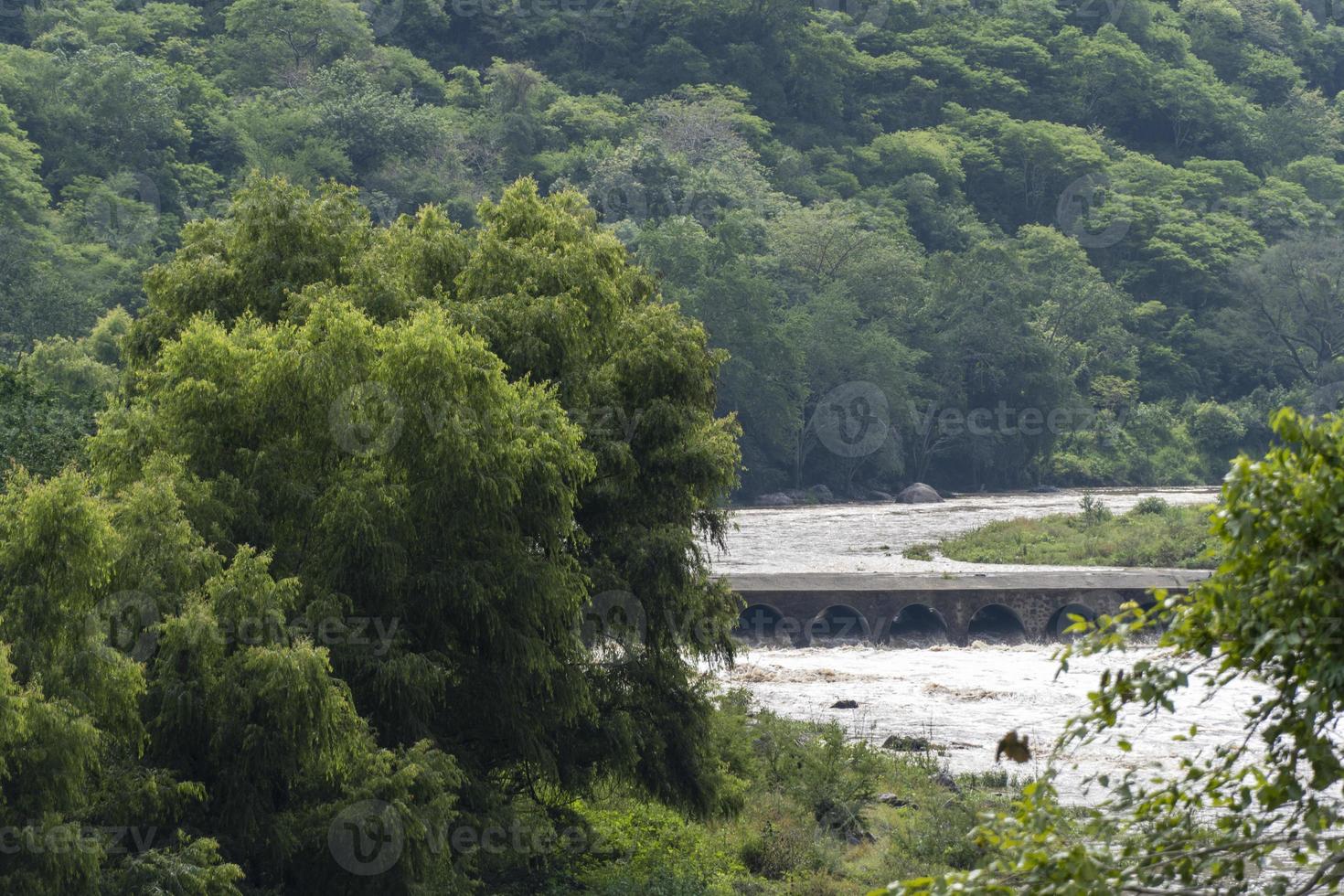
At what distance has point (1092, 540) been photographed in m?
57.8

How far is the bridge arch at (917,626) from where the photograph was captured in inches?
1786

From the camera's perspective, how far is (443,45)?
106m

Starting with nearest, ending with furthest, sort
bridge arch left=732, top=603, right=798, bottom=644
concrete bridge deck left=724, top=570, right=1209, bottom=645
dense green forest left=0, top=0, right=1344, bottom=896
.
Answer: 1. dense green forest left=0, top=0, right=1344, bottom=896
2. bridge arch left=732, top=603, right=798, bottom=644
3. concrete bridge deck left=724, top=570, right=1209, bottom=645

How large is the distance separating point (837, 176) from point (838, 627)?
190 feet

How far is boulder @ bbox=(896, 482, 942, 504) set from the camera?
76938mm

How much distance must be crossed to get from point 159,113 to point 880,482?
35657 mm

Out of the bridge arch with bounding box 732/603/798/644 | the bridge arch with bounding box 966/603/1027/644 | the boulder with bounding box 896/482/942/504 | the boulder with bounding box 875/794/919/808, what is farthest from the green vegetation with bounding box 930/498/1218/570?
the boulder with bounding box 875/794/919/808

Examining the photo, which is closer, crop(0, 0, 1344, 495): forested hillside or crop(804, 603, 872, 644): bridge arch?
crop(804, 603, 872, 644): bridge arch

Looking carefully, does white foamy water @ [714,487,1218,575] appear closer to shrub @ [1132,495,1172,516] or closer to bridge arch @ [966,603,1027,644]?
shrub @ [1132,495,1172,516]

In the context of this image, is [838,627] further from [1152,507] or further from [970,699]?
[1152,507]

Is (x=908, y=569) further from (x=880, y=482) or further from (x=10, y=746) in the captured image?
(x=10, y=746)

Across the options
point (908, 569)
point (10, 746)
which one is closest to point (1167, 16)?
point (908, 569)

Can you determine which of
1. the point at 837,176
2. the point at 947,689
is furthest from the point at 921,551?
the point at 837,176

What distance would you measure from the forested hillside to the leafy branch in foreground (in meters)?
51.7
